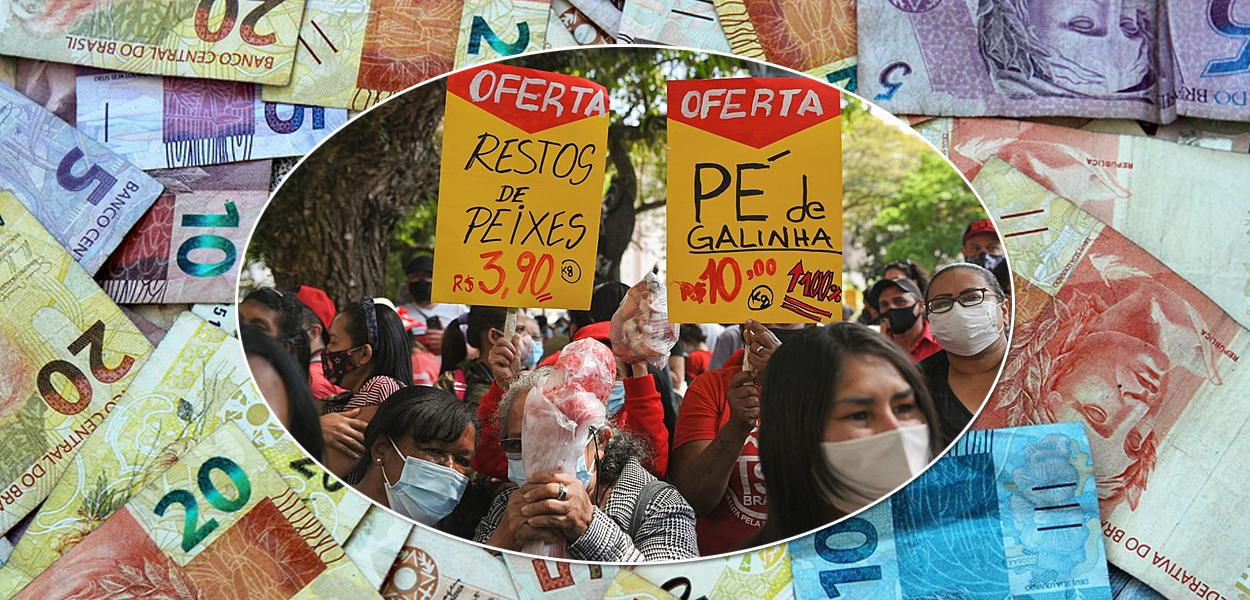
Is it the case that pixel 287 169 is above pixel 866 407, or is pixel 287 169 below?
above

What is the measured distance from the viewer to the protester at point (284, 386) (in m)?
1.79

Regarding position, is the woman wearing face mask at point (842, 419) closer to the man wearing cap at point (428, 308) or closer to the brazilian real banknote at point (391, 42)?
the man wearing cap at point (428, 308)

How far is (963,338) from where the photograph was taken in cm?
183

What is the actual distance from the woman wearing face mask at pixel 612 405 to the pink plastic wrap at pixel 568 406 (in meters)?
0.02

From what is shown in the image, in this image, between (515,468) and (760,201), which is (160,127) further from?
(760,201)

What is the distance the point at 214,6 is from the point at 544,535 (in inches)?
42.0

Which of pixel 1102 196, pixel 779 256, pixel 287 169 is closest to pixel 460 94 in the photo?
pixel 287 169

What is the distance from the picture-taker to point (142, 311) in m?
1.86

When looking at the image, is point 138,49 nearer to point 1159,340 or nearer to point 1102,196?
point 1102,196

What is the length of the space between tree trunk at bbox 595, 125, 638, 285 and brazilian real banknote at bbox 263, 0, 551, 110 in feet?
0.78

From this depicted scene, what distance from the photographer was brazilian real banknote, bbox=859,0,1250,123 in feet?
6.21

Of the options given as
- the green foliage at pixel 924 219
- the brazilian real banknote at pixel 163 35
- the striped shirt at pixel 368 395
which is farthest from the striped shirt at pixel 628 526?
the brazilian real banknote at pixel 163 35

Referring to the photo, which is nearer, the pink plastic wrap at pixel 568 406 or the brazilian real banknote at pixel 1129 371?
the pink plastic wrap at pixel 568 406

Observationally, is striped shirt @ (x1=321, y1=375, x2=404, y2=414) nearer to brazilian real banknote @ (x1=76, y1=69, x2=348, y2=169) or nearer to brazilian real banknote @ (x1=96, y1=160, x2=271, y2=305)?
brazilian real banknote @ (x1=96, y1=160, x2=271, y2=305)
